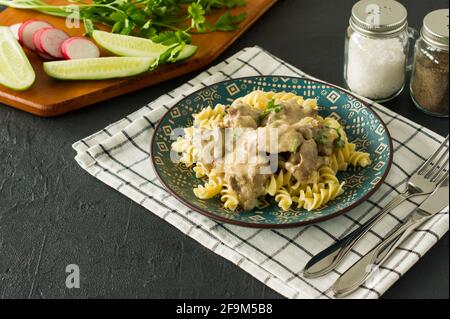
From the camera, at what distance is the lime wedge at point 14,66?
3.56m

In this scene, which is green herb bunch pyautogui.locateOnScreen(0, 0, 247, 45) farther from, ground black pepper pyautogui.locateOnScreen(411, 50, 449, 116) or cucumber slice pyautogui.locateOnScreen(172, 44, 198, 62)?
ground black pepper pyautogui.locateOnScreen(411, 50, 449, 116)

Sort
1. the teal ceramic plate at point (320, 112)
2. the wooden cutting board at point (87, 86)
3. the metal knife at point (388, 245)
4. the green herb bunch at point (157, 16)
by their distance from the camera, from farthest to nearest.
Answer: the green herb bunch at point (157, 16) → the wooden cutting board at point (87, 86) → the teal ceramic plate at point (320, 112) → the metal knife at point (388, 245)

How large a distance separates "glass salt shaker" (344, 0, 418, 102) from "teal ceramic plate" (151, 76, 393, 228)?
0.63 ft

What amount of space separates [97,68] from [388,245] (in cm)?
169

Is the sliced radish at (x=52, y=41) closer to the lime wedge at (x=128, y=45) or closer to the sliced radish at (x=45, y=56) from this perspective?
the sliced radish at (x=45, y=56)

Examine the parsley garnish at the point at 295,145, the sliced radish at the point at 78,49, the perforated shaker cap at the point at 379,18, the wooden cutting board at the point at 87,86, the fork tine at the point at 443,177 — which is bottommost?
the fork tine at the point at 443,177

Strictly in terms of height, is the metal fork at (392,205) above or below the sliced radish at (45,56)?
below

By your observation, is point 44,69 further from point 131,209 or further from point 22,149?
point 131,209

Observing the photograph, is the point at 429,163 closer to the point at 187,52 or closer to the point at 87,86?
the point at 187,52

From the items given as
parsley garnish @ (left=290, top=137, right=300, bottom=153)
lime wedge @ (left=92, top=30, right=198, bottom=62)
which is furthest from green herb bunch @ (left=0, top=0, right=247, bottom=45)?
parsley garnish @ (left=290, top=137, right=300, bottom=153)

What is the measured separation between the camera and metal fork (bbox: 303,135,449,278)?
103 inches

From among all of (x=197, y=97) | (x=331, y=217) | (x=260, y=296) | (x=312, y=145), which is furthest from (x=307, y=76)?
(x=260, y=296)

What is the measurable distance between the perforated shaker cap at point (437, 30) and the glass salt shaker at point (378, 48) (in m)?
0.14

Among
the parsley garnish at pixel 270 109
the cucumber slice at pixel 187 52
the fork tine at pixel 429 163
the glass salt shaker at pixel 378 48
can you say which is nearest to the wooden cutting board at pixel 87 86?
the cucumber slice at pixel 187 52
